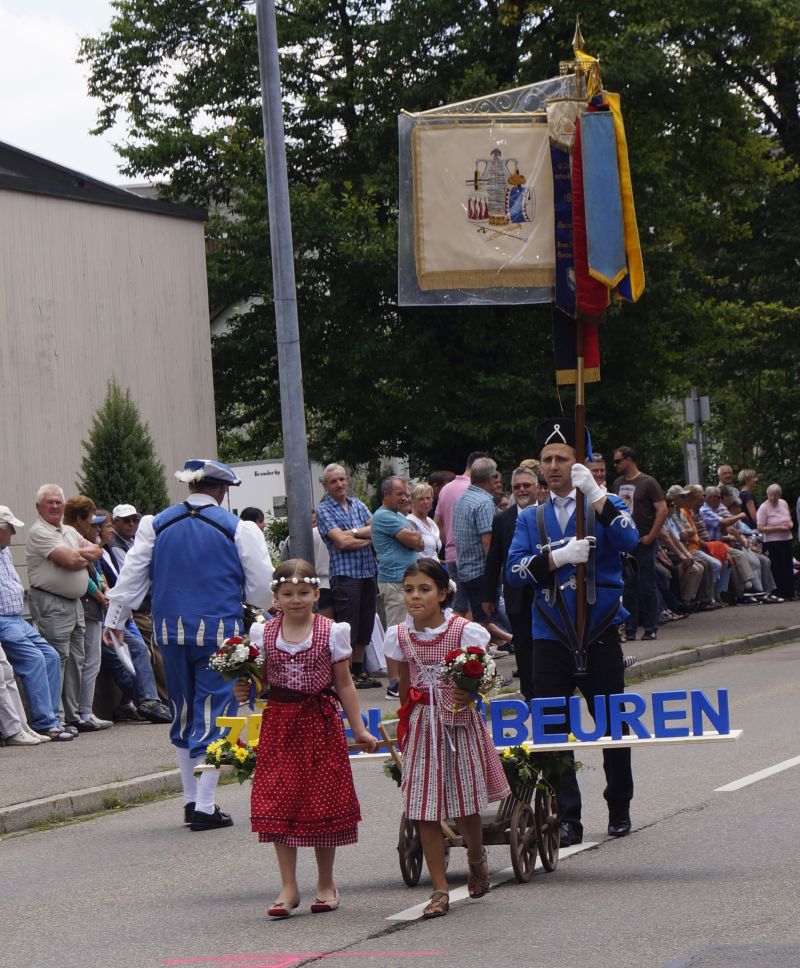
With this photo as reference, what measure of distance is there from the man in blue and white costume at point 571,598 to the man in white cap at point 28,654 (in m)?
6.07

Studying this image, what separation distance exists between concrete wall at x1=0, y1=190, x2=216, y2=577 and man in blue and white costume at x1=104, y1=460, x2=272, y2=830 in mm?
11885

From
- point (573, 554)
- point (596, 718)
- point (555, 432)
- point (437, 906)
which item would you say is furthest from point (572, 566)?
point (437, 906)

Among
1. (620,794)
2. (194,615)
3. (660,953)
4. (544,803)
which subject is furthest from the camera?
(194,615)

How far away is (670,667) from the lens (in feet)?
59.2

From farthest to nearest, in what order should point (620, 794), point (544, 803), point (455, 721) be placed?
point (620, 794) → point (544, 803) → point (455, 721)

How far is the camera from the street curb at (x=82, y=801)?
1054 centimetres

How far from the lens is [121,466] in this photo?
19.8 metres

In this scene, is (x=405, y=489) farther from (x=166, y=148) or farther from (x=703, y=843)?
(x=166, y=148)

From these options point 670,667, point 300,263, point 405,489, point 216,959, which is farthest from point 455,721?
point 300,263

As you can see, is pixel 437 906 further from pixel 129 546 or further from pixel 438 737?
pixel 129 546

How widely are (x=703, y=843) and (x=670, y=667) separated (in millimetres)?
9822

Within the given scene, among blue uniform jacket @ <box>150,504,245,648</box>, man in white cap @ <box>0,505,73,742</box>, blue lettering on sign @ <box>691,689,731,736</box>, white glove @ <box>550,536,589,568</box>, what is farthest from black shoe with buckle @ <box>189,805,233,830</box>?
man in white cap @ <box>0,505,73,742</box>

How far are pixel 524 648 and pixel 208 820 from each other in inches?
117

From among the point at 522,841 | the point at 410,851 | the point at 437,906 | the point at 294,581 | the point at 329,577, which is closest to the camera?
the point at 437,906
